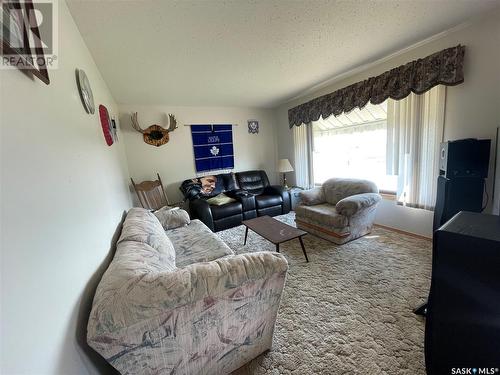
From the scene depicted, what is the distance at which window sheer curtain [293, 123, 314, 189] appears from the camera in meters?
4.11

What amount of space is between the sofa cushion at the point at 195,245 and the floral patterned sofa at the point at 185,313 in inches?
20.8

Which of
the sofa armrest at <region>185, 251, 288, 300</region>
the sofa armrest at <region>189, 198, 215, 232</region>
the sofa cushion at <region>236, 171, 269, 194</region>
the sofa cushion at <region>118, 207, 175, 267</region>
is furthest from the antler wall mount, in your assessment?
the sofa armrest at <region>185, 251, 288, 300</region>

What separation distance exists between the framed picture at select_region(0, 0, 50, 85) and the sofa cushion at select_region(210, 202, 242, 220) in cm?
276

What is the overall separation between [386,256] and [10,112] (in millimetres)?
3018

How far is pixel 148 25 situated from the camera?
1607mm

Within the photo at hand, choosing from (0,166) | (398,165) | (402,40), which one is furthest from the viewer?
(398,165)

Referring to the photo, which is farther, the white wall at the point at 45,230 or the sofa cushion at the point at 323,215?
the sofa cushion at the point at 323,215

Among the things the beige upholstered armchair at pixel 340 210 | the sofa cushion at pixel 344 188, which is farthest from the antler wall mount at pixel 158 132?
the sofa cushion at pixel 344 188

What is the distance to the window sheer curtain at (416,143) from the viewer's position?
2.35 m

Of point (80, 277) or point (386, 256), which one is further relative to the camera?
point (386, 256)

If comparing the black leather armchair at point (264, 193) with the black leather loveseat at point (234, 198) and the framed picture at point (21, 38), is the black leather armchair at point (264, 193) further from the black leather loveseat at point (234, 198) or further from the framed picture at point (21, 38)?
the framed picture at point (21, 38)

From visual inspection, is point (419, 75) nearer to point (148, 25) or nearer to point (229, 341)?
point (148, 25)

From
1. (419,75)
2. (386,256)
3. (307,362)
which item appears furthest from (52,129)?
(419,75)

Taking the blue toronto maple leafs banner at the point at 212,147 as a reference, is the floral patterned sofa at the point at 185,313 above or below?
below
